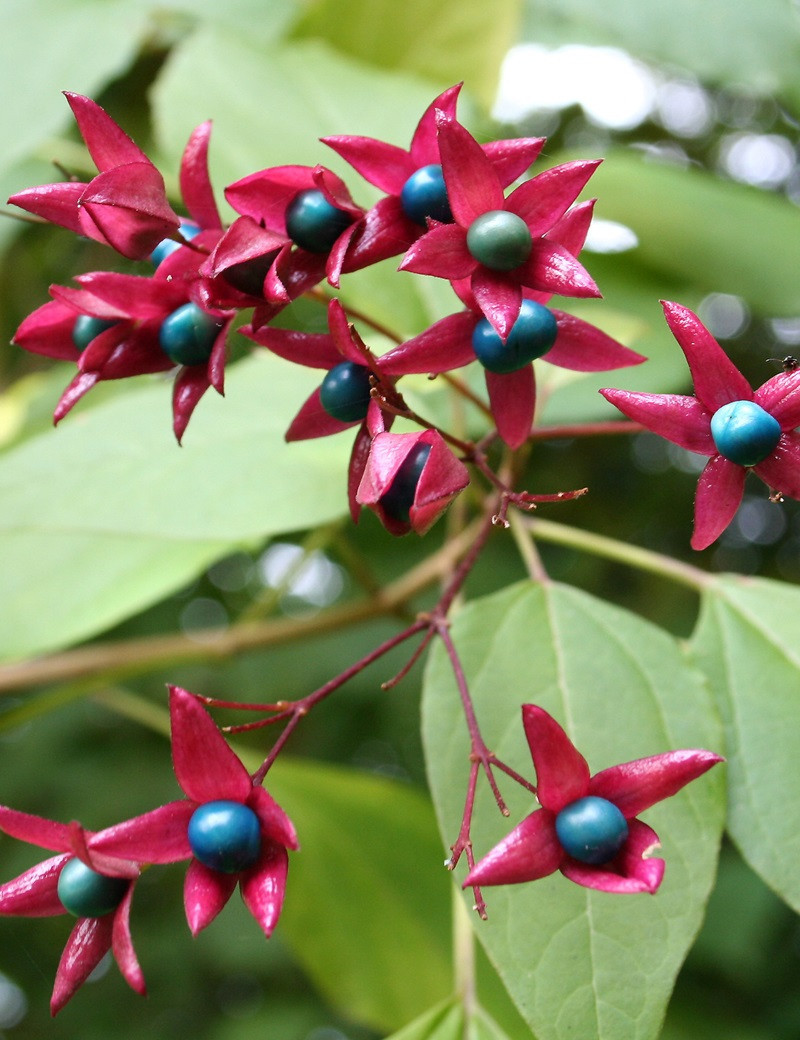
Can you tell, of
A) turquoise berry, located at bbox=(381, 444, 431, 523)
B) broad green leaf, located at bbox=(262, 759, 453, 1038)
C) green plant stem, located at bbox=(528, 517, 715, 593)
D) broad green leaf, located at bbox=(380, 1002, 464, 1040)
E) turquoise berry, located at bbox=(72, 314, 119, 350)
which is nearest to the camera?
turquoise berry, located at bbox=(381, 444, 431, 523)

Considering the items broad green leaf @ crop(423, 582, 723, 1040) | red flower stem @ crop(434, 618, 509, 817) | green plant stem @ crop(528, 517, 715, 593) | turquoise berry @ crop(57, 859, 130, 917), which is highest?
red flower stem @ crop(434, 618, 509, 817)

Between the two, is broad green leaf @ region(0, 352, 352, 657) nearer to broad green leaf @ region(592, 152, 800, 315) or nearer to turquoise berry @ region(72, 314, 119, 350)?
turquoise berry @ region(72, 314, 119, 350)

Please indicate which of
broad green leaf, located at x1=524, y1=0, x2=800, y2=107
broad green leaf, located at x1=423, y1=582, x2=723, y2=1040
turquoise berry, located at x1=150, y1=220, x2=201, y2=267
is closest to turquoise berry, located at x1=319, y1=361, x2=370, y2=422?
turquoise berry, located at x1=150, y1=220, x2=201, y2=267

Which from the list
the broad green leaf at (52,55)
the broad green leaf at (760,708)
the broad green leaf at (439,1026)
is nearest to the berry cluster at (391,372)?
the broad green leaf at (760,708)

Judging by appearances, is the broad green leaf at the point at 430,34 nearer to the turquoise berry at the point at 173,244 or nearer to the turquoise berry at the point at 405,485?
the turquoise berry at the point at 173,244

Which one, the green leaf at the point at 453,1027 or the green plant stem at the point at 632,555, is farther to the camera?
the green plant stem at the point at 632,555

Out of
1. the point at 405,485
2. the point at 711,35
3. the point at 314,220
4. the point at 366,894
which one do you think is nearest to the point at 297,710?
the point at 405,485

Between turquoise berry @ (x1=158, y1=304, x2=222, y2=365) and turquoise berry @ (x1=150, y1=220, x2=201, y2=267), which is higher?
turquoise berry @ (x1=150, y1=220, x2=201, y2=267)
